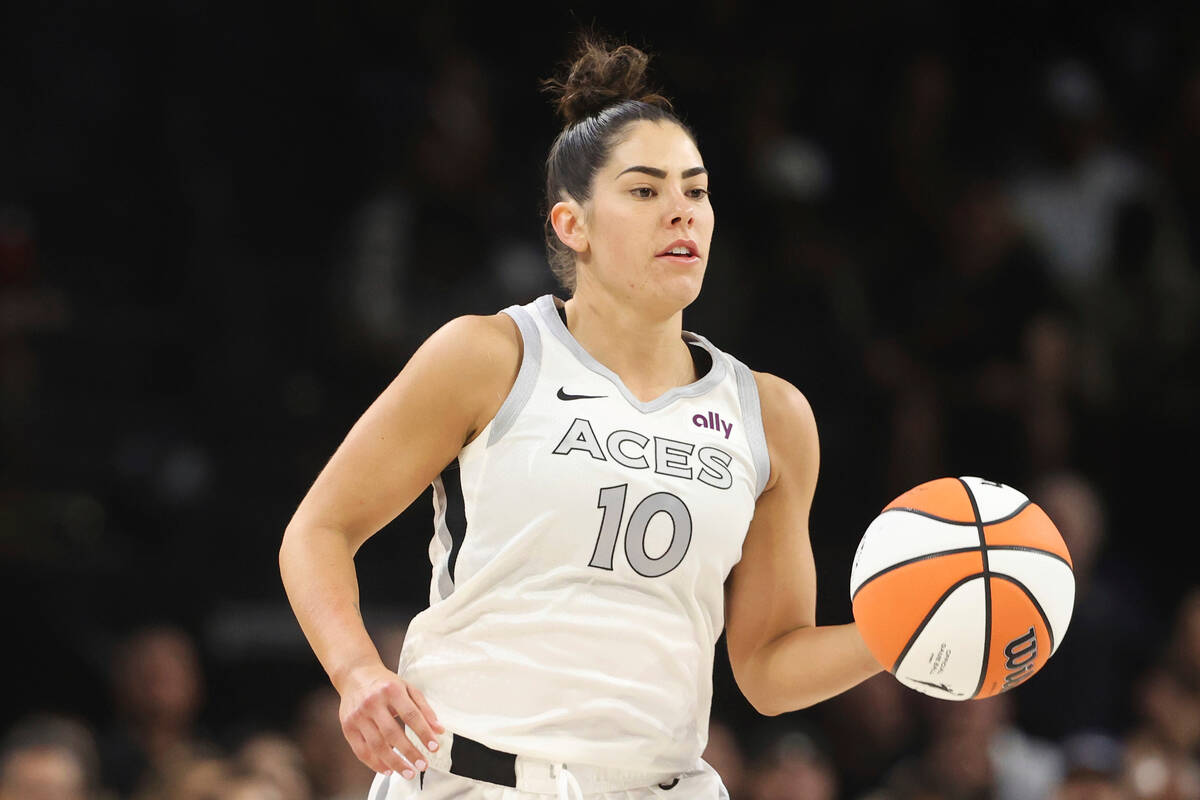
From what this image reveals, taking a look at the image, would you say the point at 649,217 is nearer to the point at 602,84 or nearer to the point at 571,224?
the point at 571,224

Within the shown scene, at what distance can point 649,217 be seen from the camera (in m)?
2.91

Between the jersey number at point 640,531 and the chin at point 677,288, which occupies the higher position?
the chin at point 677,288

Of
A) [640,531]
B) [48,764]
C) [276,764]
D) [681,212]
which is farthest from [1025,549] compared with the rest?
[48,764]

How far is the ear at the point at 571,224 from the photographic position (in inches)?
119

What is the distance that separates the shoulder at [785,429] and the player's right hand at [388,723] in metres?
0.93

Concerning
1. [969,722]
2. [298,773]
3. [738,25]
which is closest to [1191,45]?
[738,25]

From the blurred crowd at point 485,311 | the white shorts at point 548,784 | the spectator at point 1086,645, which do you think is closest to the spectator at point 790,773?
the blurred crowd at point 485,311

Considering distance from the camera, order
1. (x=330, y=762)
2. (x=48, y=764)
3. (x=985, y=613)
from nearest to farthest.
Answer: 1. (x=985, y=613)
2. (x=48, y=764)
3. (x=330, y=762)

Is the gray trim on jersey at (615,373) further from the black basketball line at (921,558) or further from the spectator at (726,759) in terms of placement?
the spectator at (726,759)

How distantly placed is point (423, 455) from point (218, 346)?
10.4 ft

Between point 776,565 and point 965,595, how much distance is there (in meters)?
0.50

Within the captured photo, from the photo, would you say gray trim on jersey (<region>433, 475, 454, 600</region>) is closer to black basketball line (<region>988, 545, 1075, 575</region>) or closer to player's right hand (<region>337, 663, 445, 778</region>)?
player's right hand (<region>337, 663, 445, 778</region>)

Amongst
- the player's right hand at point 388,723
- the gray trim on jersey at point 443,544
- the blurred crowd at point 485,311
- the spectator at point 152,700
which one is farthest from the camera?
the blurred crowd at point 485,311

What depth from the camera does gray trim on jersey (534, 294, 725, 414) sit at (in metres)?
2.88
